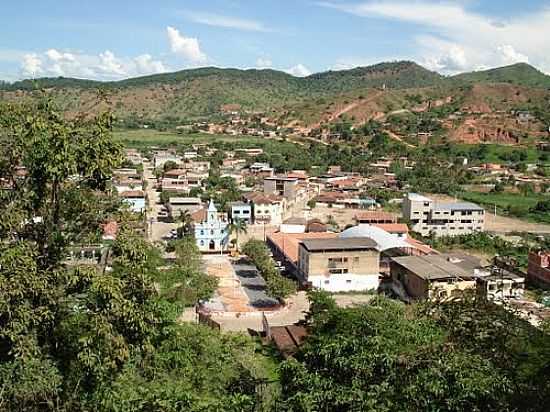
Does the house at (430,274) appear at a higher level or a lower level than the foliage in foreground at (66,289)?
lower

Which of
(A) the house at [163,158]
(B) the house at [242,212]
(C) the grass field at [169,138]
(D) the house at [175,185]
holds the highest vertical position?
(C) the grass field at [169,138]

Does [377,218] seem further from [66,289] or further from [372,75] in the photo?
[372,75]

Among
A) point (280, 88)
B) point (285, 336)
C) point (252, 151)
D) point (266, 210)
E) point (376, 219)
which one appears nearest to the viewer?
point (285, 336)

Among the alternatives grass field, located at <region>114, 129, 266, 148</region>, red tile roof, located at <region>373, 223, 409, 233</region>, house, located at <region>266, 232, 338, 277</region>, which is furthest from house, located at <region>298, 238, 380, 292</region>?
grass field, located at <region>114, 129, 266, 148</region>

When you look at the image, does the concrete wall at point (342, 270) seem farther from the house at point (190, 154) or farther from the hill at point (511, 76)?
the hill at point (511, 76)

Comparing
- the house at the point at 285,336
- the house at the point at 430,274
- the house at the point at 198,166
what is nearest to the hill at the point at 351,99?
the house at the point at 198,166

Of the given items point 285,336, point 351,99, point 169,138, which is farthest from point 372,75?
point 285,336
